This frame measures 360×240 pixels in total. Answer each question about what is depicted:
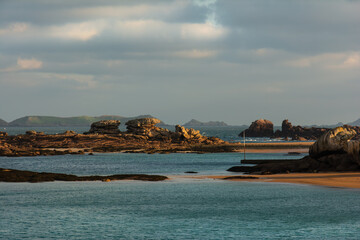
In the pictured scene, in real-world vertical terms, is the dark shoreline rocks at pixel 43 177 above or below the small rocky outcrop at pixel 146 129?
below

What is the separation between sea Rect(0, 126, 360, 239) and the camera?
104 feet

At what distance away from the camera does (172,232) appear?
104 feet

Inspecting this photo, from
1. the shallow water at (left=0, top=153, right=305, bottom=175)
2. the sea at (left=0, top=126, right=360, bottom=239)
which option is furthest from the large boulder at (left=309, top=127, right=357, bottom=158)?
the shallow water at (left=0, top=153, right=305, bottom=175)

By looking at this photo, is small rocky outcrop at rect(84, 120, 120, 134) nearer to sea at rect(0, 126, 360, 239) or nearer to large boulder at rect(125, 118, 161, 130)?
large boulder at rect(125, 118, 161, 130)

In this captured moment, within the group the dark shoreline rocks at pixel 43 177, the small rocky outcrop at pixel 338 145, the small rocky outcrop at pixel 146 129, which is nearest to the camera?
the dark shoreline rocks at pixel 43 177

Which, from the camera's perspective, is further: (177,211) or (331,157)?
(331,157)

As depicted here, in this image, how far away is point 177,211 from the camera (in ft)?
132

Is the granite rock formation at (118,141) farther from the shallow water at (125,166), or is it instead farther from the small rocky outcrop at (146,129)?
the shallow water at (125,166)

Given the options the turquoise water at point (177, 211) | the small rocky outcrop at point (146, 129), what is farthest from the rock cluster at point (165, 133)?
the turquoise water at point (177, 211)

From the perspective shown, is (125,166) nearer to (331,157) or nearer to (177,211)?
(331,157)

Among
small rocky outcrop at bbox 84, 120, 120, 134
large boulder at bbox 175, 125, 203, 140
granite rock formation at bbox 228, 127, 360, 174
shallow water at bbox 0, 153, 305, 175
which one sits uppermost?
small rocky outcrop at bbox 84, 120, 120, 134

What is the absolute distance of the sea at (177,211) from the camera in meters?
31.6

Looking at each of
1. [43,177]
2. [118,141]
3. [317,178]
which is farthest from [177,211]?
[118,141]

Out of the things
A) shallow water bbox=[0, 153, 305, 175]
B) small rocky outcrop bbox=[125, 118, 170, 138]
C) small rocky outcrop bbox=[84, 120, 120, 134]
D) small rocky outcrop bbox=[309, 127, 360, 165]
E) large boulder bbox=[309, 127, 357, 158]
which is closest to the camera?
small rocky outcrop bbox=[309, 127, 360, 165]
